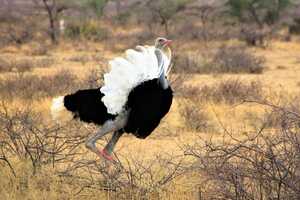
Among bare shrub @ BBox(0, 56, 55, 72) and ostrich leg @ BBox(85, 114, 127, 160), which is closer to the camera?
ostrich leg @ BBox(85, 114, 127, 160)

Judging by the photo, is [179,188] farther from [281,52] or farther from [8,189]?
[281,52]

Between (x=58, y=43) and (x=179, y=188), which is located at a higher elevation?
(x=179, y=188)

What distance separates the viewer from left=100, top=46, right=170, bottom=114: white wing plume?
20.2ft

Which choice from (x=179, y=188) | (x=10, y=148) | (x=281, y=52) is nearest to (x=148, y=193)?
(x=179, y=188)

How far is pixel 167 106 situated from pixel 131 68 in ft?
1.39

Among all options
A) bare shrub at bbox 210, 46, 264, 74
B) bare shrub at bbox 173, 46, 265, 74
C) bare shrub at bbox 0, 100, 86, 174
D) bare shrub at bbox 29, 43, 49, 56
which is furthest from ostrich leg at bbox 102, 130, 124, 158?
bare shrub at bbox 29, 43, 49, 56

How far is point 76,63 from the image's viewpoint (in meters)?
20.4

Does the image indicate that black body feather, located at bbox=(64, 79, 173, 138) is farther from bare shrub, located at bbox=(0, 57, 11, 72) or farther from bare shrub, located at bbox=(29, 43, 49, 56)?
bare shrub, located at bbox=(29, 43, 49, 56)

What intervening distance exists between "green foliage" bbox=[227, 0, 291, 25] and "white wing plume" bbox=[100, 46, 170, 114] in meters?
28.1

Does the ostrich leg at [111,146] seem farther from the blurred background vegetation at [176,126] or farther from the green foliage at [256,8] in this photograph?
the green foliage at [256,8]

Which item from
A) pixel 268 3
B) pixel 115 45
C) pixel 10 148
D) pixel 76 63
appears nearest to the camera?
pixel 10 148

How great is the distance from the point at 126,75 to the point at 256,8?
29959mm

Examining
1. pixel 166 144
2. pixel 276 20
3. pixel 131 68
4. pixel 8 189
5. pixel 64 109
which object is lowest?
pixel 276 20

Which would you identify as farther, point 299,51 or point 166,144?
point 299,51
